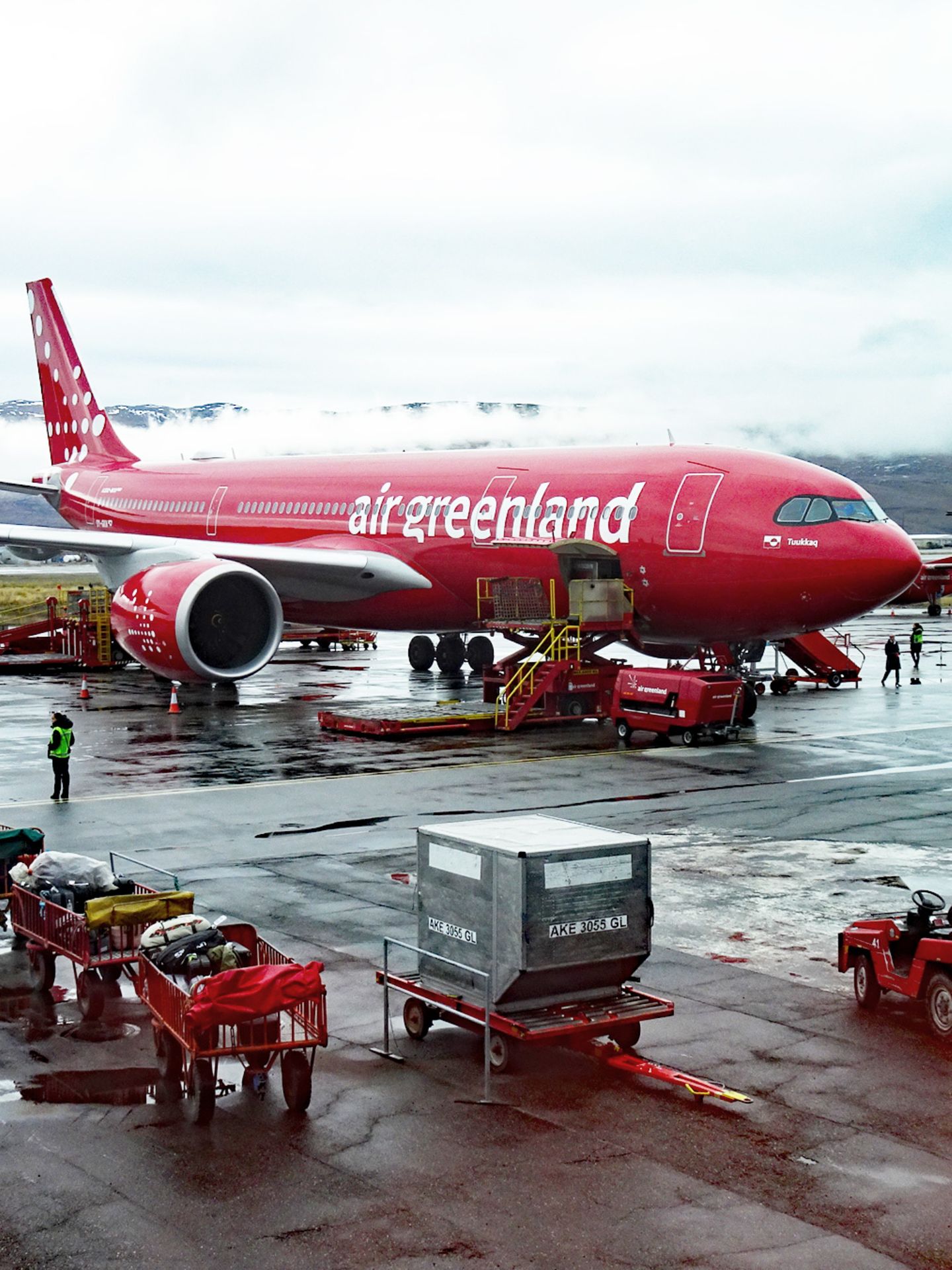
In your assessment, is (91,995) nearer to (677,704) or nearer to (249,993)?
(249,993)

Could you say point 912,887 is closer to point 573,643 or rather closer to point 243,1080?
point 243,1080

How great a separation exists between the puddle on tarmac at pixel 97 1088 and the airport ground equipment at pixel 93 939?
1244 millimetres

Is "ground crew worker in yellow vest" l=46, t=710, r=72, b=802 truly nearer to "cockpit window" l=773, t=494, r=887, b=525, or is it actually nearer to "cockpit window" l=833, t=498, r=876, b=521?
"cockpit window" l=773, t=494, r=887, b=525

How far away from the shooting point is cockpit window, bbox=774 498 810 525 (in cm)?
2636

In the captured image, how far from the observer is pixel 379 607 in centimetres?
3303

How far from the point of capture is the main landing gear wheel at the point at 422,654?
40.4 m

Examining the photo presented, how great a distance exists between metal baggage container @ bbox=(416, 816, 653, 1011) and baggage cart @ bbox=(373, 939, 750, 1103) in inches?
3.9

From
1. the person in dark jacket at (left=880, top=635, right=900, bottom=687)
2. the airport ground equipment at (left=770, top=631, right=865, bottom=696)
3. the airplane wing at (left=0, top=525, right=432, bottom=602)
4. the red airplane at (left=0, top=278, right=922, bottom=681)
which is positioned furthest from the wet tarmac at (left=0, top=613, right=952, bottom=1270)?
the person in dark jacket at (left=880, top=635, right=900, bottom=687)

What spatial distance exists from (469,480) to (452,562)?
5.94 ft

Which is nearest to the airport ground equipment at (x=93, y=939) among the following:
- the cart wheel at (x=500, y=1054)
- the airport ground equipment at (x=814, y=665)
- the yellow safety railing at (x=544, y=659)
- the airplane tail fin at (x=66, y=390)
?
the cart wheel at (x=500, y=1054)

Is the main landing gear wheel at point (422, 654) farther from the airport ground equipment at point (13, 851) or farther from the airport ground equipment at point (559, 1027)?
the airport ground equipment at point (559, 1027)

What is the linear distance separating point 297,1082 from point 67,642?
36.3m

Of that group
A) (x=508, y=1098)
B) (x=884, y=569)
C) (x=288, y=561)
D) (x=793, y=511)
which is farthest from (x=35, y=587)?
(x=508, y=1098)

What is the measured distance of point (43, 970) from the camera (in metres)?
11.9
